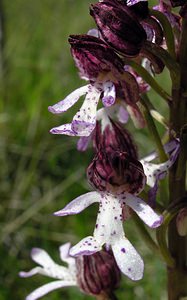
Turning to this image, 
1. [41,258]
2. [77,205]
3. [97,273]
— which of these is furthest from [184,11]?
[41,258]

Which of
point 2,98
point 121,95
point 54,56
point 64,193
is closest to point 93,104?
point 121,95

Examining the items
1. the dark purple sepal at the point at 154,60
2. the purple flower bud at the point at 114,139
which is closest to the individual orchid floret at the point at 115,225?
the purple flower bud at the point at 114,139

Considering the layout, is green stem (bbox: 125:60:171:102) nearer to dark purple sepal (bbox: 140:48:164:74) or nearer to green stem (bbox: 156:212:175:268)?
dark purple sepal (bbox: 140:48:164:74)

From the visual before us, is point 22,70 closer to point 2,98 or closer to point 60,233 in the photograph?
point 2,98

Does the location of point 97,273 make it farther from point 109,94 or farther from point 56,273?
point 109,94

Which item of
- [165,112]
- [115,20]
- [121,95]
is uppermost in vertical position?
[115,20]

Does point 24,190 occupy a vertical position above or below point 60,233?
above

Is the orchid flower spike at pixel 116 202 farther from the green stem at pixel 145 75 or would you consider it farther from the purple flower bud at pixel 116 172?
the green stem at pixel 145 75
